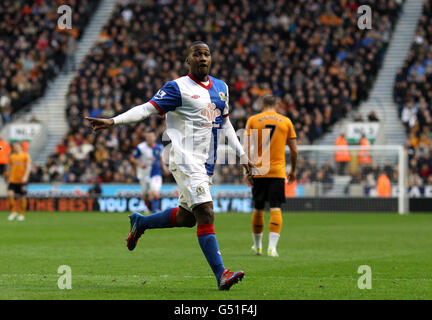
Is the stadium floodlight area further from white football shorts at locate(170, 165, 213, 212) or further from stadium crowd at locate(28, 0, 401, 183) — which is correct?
white football shorts at locate(170, 165, 213, 212)

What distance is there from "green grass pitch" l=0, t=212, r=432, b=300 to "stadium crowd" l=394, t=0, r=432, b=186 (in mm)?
7345

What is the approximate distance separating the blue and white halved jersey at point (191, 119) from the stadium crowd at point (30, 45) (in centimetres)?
2642

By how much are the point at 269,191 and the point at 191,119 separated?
415 cm

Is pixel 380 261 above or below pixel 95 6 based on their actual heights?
below

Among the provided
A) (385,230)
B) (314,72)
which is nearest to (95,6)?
(314,72)

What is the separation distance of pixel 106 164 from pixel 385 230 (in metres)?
13.2

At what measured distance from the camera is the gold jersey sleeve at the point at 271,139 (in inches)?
488

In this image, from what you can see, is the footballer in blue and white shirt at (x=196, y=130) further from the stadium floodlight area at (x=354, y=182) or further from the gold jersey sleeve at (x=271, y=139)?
the stadium floodlight area at (x=354, y=182)

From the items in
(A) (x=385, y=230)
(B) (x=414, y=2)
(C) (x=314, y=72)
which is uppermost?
(B) (x=414, y=2)

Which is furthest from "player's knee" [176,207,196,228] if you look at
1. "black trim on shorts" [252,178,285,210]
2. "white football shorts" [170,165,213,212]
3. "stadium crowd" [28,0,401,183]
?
"stadium crowd" [28,0,401,183]

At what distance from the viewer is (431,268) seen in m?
10.3

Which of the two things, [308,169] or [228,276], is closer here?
[228,276]
